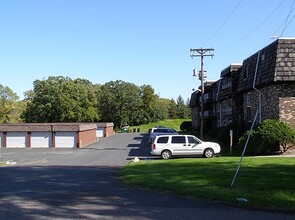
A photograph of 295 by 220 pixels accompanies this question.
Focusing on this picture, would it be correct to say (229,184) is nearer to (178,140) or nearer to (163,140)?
(178,140)

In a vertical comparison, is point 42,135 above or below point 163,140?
above

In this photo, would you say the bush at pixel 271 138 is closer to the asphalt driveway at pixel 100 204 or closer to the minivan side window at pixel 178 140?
the minivan side window at pixel 178 140

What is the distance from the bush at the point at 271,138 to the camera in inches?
1013

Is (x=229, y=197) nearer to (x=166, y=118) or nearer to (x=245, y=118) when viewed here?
(x=245, y=118)

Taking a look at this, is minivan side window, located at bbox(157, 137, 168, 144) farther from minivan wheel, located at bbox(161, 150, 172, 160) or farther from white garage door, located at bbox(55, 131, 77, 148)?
white garage door, located at bbox(55, 131, 77, 148)

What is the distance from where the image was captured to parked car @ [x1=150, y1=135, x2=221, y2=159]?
2759 cm

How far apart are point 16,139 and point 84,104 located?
138 feet

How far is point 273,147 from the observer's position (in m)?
26.6

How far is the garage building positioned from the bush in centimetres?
2539

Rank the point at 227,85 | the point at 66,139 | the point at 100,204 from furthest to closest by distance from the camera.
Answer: the point at 66,139 < the point at 227,85 < the point at 100,204

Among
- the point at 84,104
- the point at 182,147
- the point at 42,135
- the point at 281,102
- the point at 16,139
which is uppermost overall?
the point at 84,104

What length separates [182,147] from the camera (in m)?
27.7

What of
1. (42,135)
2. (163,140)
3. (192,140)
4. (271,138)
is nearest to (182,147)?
(192,140)

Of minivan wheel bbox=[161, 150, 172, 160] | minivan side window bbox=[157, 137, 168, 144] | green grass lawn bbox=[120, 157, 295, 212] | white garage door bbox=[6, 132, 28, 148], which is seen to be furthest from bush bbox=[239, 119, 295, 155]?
white garage door bbox=[6, 132, 28, 148]
